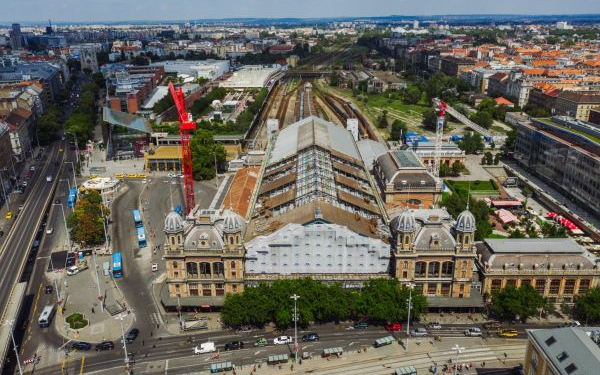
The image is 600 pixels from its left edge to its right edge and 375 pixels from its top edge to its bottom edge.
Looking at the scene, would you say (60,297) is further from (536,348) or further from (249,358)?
(536,348)

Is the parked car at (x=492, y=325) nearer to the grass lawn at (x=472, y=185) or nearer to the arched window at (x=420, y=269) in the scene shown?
the arched window at (x=420, y=269)

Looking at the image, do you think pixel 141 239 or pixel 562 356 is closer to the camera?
pixel 562 356

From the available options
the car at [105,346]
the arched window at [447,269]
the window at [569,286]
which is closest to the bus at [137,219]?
the car at [105,346]

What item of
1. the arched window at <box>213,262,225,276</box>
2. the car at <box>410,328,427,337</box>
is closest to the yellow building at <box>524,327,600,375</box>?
the car at <box>410,328,427,337</box>

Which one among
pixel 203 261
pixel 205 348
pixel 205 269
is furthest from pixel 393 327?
pixel 203 261

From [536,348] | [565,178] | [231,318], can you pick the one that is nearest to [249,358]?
[231,318]

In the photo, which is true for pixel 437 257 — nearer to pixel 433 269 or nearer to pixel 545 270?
pixel 433 269

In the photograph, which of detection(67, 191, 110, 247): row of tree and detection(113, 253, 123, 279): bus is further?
detection(67, 191, 110, 247): row of tree

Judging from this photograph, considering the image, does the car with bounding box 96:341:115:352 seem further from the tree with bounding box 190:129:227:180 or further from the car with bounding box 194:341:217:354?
the tree with bounding box 190:129:227:180
